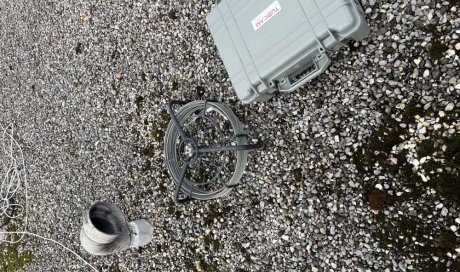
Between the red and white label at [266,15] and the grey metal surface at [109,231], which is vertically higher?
the red and white label at [266,15]

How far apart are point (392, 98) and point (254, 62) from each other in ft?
2.92

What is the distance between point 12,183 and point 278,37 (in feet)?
14.4

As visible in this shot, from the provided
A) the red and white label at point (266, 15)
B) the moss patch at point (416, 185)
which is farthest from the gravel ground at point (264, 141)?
the red and white label at point (266, 15)

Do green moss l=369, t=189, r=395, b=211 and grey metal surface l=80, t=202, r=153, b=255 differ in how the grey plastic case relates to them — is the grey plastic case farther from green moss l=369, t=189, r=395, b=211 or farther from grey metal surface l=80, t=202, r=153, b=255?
grey metal surface l=80, t=202, r=153, b=255

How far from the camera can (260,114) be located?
3336 millimetres

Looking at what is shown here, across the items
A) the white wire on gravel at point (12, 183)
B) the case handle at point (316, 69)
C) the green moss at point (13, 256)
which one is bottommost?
the green moss at point (13, 256)

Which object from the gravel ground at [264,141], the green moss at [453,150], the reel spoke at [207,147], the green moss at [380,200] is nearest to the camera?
the green moss at [453,150]

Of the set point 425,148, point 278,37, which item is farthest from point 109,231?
point 425,148

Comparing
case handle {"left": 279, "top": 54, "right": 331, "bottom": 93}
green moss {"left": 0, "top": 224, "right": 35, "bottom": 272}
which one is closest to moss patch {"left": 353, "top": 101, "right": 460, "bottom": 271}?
case handle {"left": 279, "top": 54, "right": 331, "bottom": 93}

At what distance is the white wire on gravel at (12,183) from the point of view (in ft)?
18.3

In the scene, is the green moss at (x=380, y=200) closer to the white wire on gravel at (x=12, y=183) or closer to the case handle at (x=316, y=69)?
the case handle at (x=316, y=69)

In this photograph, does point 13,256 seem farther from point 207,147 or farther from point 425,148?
point 425,148

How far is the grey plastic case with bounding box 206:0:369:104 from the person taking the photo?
2.62 m

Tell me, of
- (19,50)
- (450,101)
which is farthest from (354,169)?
(19,50)
